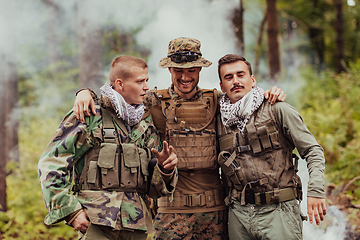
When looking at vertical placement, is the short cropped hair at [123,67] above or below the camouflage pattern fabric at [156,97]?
above

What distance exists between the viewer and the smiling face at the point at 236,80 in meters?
3.03

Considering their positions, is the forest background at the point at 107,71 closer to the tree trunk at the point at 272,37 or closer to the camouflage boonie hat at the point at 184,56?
the tree trunk at the point at 272,37

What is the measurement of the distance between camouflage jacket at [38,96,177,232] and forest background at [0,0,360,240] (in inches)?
132

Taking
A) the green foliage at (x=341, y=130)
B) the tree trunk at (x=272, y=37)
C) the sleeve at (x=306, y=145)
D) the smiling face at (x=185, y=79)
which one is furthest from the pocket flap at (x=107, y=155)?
the tree trunk at (x=272, y=37)

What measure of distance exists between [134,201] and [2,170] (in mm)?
4712

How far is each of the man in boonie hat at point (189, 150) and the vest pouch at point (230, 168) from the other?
0.59 feet

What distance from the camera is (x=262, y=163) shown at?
2855 mm

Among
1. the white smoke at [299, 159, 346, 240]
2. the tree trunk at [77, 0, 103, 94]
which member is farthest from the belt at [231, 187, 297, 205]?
the tree trunk at [77, 0, 103, 94]

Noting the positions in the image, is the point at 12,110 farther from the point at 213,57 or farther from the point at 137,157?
the point at 137,157

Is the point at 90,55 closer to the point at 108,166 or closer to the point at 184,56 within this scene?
the point at 184,56

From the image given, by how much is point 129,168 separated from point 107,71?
8.30m

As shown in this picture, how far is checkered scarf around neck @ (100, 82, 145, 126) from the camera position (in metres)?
2.54

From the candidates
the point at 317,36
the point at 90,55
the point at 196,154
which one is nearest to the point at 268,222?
the point at 196,154

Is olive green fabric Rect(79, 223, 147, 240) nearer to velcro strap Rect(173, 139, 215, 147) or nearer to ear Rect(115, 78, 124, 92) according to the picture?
velcro strap Rect(173, 139, 215, 147)
